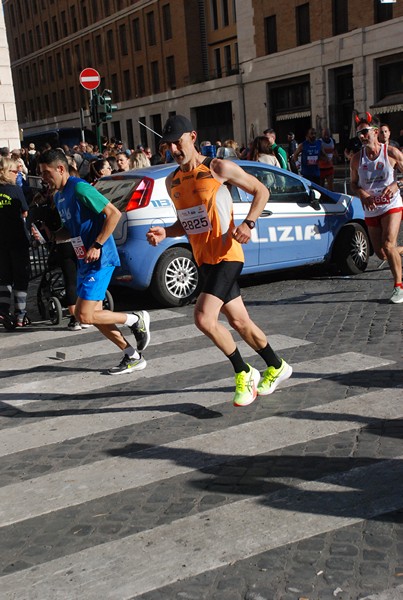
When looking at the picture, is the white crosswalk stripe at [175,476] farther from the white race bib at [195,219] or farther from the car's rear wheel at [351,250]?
the car's rear wheel at [351,250]

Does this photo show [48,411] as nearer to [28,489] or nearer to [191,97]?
[28,489]

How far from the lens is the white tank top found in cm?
861

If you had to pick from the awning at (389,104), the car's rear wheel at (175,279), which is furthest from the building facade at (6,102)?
the awning at (389,104)

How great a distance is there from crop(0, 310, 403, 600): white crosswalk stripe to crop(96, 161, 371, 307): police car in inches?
86.1

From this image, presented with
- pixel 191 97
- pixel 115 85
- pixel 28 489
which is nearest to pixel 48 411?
pixel 28 489

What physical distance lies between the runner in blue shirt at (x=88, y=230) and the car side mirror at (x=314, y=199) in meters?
4.19

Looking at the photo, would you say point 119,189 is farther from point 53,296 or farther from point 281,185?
point 281,185

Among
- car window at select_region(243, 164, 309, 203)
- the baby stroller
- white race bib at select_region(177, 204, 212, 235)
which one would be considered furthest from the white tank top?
white race bib at select_region(177, 204, 212, 235)

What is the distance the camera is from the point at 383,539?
3.39 m

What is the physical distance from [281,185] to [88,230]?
4182mm

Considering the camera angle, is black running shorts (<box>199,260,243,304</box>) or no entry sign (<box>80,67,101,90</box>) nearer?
black running shorts (<box>199,260,243,304</box>)

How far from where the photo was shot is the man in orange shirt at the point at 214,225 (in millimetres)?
5125

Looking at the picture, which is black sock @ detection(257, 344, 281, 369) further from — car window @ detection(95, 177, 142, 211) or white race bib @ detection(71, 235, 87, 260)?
car window @ detection(95, 177, 142, 211)

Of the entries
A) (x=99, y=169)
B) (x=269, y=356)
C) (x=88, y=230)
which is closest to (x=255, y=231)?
(x=99, y=169)
